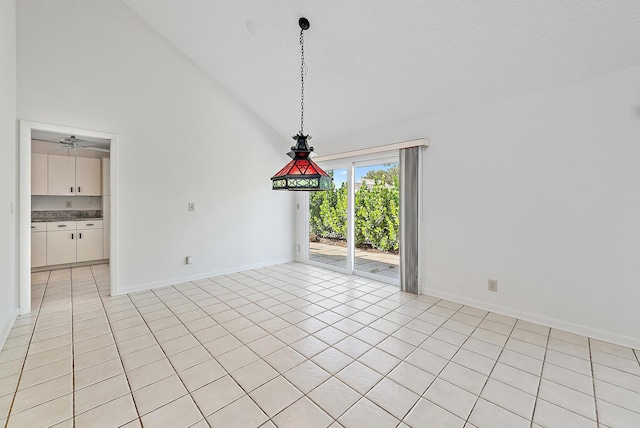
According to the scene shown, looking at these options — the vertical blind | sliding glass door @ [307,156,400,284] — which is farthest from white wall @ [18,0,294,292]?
the vertical blind

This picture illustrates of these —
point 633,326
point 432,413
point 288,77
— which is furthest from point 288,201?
point 633,326

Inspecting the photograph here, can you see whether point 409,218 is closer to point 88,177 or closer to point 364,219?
point 364,219

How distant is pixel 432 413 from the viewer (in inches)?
63.4

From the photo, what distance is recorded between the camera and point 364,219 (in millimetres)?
4898

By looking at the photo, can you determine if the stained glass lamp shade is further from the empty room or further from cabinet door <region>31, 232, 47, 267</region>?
cabinet door <region>31, 232, 47, 267</region>

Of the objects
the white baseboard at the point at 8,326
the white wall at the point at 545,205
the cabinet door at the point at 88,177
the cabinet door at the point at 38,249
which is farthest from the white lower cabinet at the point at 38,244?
the white wall at the point at 545,205

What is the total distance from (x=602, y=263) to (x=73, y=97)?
6.12 m

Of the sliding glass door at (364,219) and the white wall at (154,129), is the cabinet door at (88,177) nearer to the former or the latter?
the white wall at (154,129)

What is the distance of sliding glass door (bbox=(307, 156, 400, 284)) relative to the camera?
4.49m

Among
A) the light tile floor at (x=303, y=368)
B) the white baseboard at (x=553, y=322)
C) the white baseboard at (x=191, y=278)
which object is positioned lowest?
the light tile floor at (x=303, y=368)

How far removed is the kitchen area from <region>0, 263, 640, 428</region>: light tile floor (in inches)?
77.1

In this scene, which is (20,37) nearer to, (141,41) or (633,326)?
(141,41)

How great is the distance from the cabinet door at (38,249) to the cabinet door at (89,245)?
453mm

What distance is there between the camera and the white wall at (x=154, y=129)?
3.19 meters
